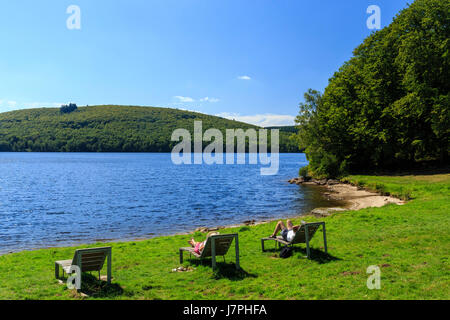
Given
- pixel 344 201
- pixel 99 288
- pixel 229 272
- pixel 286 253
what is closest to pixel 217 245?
pixel 229 272

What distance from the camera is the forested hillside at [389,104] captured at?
37.4 metres

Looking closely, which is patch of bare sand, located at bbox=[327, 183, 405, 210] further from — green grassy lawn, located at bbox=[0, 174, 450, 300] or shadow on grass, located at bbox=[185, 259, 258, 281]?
shadow on grass, located at bbox=[185, 259, 258, 281]

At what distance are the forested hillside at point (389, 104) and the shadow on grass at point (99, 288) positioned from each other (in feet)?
128

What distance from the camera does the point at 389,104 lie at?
4309 cm

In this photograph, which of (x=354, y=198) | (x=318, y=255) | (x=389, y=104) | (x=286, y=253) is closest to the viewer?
(x=318, y=255)

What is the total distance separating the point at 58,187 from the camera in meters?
49.0

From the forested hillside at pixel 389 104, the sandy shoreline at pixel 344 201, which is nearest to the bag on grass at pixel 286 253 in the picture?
the sandy shoreline at pixel 344 201

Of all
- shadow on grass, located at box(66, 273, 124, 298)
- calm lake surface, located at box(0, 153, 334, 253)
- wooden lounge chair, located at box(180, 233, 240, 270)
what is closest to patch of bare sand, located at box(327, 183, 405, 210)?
calm lake surface, located at box(0, 153, 334, 253)

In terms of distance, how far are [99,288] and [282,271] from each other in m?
4.64

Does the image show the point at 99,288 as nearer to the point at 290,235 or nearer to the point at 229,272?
the point at 229,272

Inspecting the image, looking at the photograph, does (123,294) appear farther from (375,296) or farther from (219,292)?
(375,296)

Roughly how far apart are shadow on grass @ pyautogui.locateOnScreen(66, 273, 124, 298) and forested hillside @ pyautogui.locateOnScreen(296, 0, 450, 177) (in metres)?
Answer: 38.9
